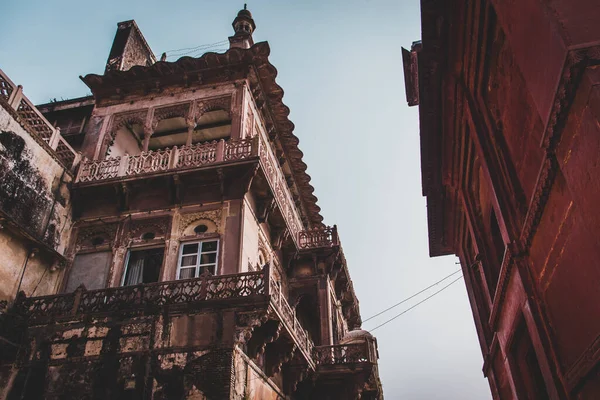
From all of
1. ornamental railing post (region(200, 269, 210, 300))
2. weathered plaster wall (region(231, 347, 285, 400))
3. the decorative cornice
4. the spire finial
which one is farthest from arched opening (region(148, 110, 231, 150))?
weathered plaster wall (region(231, 347, 285, 400))

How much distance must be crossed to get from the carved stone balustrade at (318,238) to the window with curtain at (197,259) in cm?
596

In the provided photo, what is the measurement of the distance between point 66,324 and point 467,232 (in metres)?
10.5

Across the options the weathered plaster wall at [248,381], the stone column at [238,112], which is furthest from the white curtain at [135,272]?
the stone column at [238,112]

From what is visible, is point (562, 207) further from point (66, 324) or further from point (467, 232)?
point (66, 324)

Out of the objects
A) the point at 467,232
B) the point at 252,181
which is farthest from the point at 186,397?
the point at 467,232

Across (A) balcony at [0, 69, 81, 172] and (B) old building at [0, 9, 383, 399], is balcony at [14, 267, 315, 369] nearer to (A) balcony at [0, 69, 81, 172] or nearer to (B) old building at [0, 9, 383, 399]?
(B) old building at [0, 9, 383, 399]

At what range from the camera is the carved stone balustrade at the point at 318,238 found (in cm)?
1777

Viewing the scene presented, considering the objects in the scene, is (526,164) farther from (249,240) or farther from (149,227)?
(149,227)

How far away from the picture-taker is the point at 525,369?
28.3 feet

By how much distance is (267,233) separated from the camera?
1502 centimetres

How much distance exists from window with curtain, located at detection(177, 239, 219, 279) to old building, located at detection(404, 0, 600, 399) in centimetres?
597

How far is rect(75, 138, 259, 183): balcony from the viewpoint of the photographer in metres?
13.0

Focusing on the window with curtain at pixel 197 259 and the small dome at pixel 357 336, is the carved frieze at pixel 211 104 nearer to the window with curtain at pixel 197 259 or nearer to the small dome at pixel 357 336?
the window with curtain at pixel 197 259

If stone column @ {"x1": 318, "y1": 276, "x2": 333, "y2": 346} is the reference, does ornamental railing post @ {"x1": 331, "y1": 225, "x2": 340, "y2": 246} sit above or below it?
above
